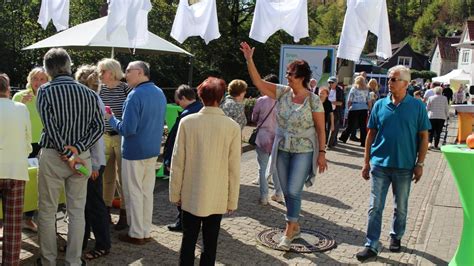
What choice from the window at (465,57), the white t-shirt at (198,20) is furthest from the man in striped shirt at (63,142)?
the window at (465,57)

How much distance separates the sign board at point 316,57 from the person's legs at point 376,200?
11.4 metres

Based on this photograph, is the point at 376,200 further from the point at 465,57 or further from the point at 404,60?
the point at 404,60

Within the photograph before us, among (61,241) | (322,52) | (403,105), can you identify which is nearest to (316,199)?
(403,105)

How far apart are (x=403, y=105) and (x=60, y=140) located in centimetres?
319

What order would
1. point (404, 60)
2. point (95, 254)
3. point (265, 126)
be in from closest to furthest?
1. point (95, 254)
2. point (265, 126)
3. point (404, 60)

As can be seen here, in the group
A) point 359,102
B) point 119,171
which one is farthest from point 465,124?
point 359,102

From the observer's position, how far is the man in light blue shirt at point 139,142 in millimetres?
4781

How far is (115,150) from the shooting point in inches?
215

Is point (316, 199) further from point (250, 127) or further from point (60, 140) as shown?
point (250, 127)

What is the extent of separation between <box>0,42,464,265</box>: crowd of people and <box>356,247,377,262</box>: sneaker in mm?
15

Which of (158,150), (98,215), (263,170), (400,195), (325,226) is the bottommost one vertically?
(325,226)

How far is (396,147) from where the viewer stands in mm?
4750

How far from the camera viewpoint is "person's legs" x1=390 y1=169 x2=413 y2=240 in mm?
4848

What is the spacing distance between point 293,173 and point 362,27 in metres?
2.95
